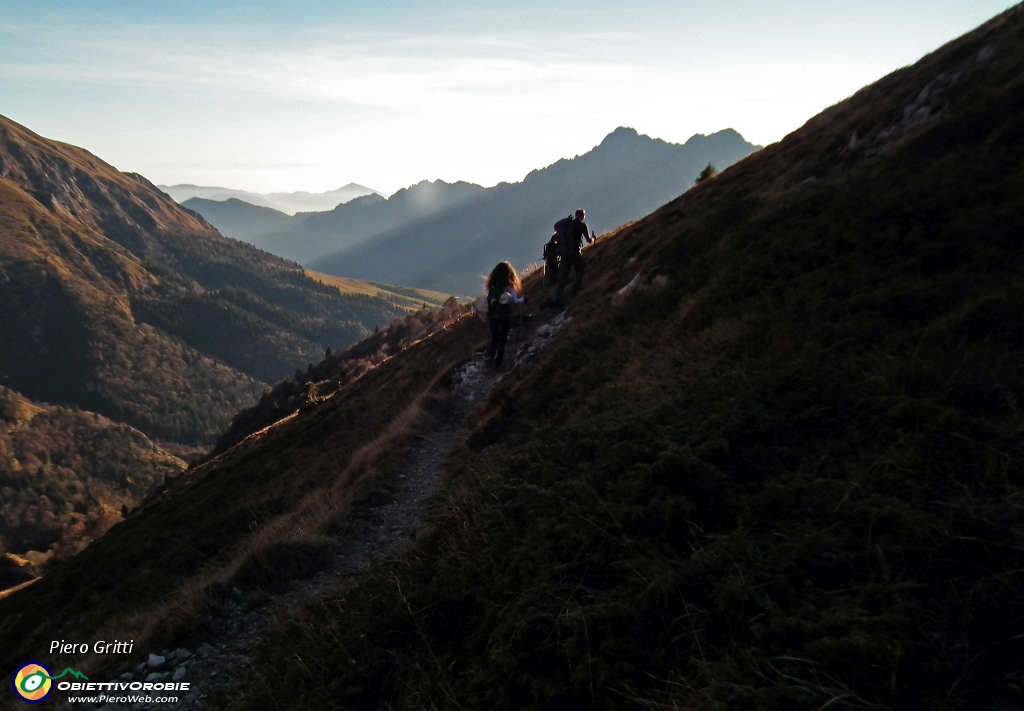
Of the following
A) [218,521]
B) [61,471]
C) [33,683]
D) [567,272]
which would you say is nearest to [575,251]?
[567,272]

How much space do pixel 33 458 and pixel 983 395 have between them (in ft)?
772

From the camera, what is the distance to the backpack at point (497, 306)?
44.0ft

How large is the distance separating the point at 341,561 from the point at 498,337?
7.82 metres

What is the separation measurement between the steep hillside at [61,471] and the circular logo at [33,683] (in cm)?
15094

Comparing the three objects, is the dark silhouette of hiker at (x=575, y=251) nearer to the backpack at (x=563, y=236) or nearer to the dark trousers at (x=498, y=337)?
the backpack at (x=563, y=236)

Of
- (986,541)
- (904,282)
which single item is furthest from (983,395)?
(904,282)

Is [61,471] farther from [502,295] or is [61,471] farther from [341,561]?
[341,561]

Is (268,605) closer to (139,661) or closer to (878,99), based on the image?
(139,661)

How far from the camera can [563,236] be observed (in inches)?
670

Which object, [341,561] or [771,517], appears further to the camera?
[341,561]

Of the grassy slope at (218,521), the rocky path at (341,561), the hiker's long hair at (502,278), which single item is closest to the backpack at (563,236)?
the hiker's long hair at (502,278)

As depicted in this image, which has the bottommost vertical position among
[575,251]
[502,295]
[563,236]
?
[502,295]

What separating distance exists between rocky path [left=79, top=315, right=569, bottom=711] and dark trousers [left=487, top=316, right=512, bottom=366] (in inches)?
48.9

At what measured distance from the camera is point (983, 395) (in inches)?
173
